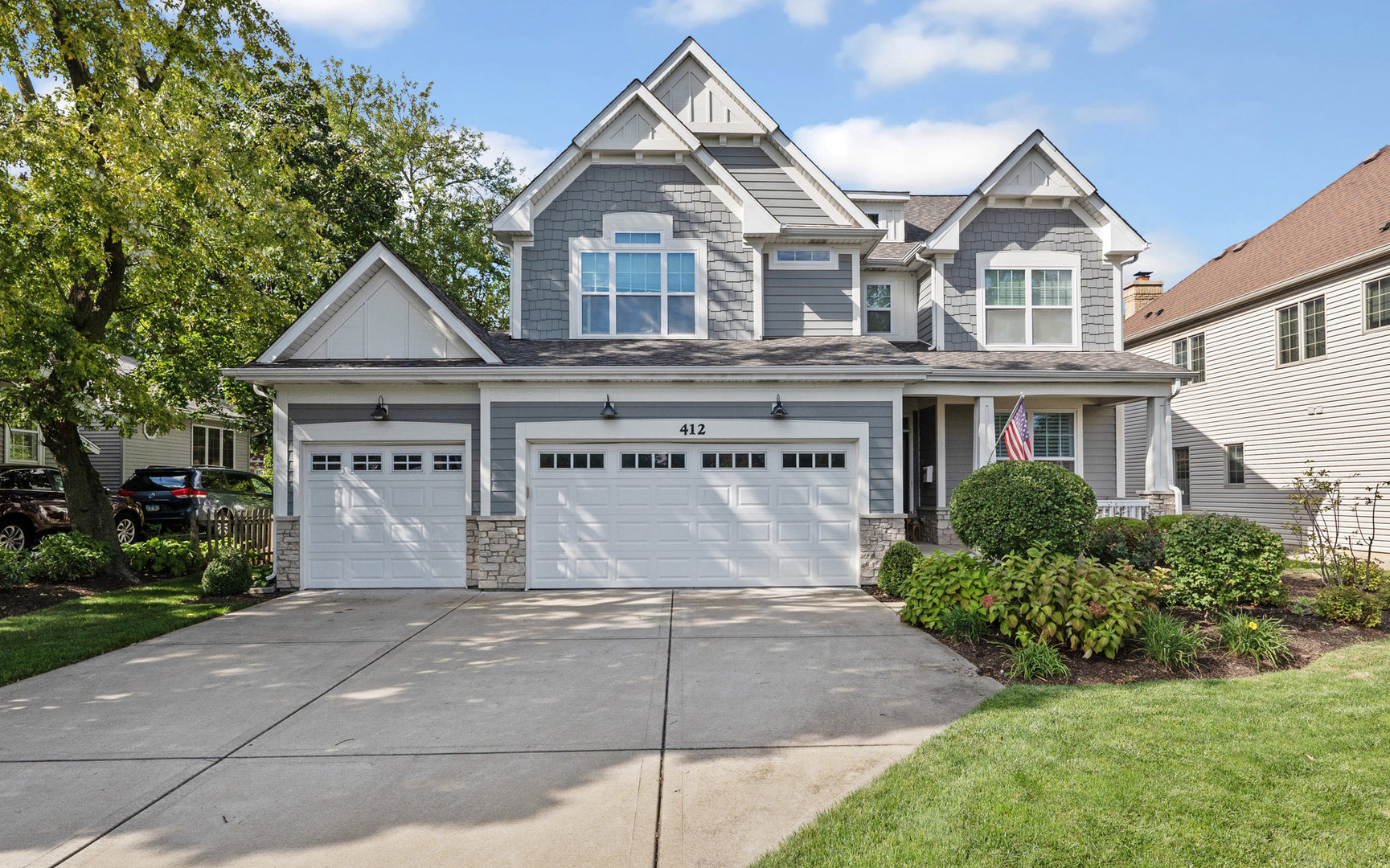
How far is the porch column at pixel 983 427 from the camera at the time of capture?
13367mm

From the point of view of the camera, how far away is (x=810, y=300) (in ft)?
44.7

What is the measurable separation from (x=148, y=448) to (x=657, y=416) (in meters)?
18.4

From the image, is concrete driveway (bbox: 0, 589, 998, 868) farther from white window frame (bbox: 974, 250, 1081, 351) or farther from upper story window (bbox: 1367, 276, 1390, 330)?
upper story window (bbox: 1367, 276, 1390, 330)

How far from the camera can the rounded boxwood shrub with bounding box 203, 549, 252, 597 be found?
34.6 feet

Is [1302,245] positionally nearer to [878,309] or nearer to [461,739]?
[878,309]

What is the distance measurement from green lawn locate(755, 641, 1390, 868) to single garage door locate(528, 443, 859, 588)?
5735mm

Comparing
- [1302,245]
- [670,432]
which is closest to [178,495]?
[670,432]

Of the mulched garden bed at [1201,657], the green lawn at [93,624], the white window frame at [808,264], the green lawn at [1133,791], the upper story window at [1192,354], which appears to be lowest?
the green lawn at [93,624]

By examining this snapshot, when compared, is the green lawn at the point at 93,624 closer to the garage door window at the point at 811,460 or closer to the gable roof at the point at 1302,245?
the garage door window at the point at 811,460

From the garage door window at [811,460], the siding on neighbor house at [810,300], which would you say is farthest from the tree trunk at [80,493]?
the siding on neighbor house at [810,300]

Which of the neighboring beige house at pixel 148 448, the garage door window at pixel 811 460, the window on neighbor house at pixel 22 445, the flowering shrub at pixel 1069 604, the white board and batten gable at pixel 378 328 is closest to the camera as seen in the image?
the flowering shrub at pixel 1069 604

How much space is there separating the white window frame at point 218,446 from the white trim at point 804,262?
18769mm

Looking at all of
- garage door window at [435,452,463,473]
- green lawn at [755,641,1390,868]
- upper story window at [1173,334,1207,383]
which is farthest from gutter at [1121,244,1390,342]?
garage door window at [435,452,463,473]

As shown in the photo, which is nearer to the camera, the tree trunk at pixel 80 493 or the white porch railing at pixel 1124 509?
the tree trunk at pixel 80 493
